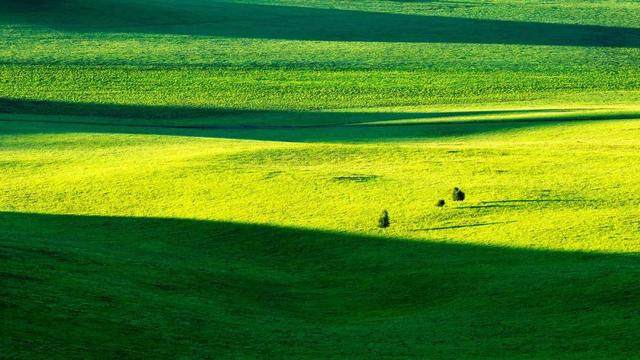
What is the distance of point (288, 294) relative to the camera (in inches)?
484

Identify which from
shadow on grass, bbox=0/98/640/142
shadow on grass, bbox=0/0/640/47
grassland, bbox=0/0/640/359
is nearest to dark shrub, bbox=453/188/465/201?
grassland, bbox=0/0/640/359

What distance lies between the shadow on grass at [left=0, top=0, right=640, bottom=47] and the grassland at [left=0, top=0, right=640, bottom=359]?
6897 millimetres

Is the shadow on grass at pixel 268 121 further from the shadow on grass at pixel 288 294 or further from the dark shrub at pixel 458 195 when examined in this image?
the shadow on grass at pixel 288 294

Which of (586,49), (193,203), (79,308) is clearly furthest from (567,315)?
(586,49)

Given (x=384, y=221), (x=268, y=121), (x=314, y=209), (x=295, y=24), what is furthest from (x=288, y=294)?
(x=295, y=24)

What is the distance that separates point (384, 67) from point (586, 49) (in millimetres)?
8904

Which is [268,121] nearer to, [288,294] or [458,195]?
[458,195]

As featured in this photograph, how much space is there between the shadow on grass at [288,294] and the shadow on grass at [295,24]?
31362 mm

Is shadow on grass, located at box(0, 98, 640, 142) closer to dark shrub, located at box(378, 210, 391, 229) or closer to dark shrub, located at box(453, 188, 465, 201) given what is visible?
dark shrub, located at box(453, 188, 465, 201)

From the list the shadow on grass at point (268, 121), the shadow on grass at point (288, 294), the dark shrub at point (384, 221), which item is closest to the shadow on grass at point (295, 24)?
the shadow on grass at point (268, 121)

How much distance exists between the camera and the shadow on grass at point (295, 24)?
45.4 meters

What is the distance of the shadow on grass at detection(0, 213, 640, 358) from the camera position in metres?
9.70

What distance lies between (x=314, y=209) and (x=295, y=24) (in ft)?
109

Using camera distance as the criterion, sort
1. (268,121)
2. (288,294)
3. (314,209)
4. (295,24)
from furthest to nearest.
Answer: (295,24)
(268,121)
(314,209)
(288,294)
